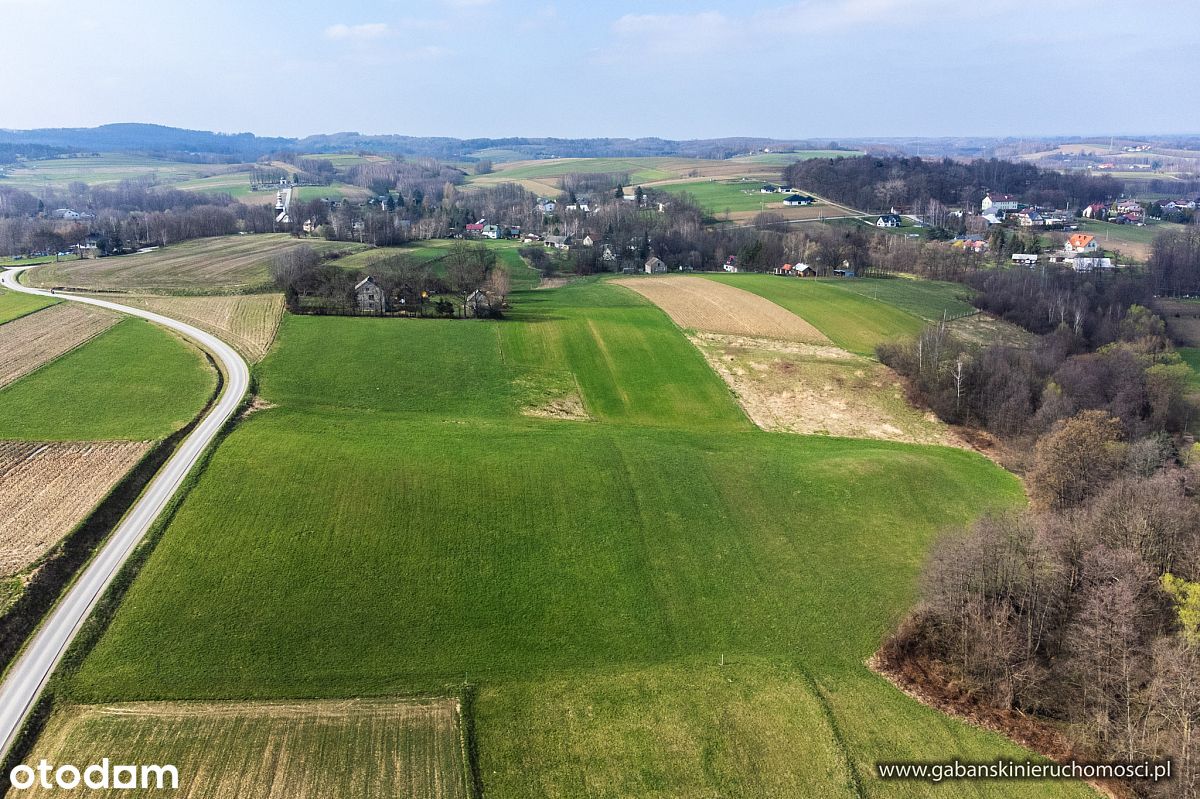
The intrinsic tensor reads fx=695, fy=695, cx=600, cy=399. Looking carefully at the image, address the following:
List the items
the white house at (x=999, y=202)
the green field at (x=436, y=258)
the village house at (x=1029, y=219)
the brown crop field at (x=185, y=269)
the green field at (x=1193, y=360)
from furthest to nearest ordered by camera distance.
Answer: the white house at (x=999, y=202)
the village house at (x=1029, y=219)
the green field at (x=436, y=258)
the brown crop field at (x=185, y=269)
the green field at (x=1193, y=360)

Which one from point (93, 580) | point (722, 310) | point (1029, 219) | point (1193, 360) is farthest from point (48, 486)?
point (1029, 219)

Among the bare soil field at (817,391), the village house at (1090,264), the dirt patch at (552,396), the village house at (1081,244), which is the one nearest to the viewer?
the dirt patch at (552,396)

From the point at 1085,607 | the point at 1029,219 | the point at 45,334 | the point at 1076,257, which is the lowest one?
the point at 1085,607

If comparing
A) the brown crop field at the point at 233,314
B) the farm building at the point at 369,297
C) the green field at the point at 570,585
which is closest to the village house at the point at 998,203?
the green field at the point at 570,585

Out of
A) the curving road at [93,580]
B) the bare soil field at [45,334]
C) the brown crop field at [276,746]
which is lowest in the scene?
the brown crop field at [276,746]

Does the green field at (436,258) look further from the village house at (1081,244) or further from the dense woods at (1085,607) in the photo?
the village house at (1081,244)

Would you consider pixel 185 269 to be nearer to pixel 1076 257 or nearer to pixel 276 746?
pixel 276 746
